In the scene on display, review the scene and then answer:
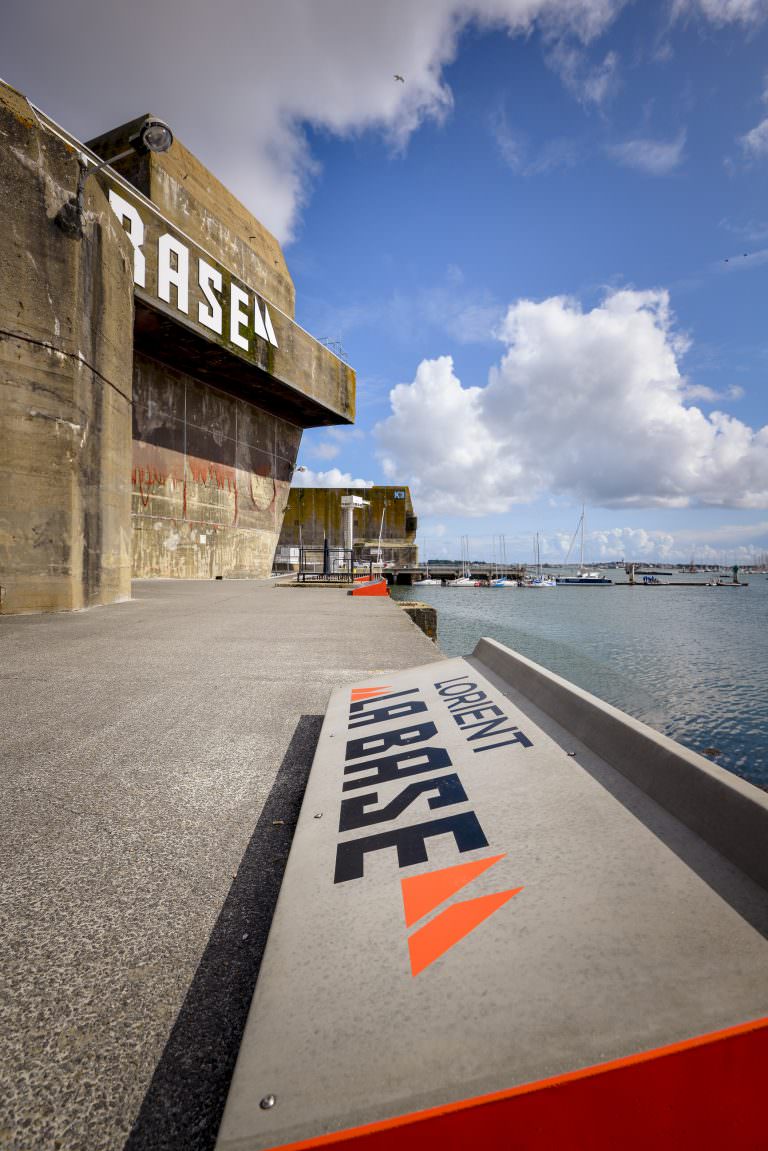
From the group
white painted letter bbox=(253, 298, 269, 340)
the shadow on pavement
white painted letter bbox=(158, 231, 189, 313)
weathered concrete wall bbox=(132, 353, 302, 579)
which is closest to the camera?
the shadow on pavement

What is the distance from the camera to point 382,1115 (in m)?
0.88

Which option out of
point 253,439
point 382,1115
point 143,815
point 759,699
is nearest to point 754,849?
point 382,1115

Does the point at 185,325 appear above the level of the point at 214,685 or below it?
above

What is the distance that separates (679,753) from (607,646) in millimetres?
27067

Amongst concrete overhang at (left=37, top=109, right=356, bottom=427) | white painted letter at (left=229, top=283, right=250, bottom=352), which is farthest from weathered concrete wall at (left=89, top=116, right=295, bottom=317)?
white painted letter at (left=229, top=283, right=250, bottom=352)

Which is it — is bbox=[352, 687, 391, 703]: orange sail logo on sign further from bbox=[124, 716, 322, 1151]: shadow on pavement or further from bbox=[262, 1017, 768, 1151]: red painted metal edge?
bbox=[262, 1017, 768, 1151]: red painted metal edge

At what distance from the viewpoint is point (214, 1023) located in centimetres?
128

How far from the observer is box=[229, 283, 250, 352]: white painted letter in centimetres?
2058

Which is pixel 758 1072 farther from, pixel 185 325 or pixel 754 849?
pixel 185 325

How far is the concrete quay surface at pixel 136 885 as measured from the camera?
1.13 meters

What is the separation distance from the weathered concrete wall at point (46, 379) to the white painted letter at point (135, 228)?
7.24 meters

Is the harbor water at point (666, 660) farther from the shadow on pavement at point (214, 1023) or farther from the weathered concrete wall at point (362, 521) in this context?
the weathered concrete wall at point (362, 521)

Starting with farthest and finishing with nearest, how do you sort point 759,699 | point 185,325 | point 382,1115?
point 185,325, point 759,699, point 382,1115

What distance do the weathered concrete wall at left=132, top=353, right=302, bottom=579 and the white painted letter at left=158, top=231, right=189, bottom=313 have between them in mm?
3190
